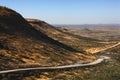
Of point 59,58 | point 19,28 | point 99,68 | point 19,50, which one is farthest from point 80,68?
point 19,28

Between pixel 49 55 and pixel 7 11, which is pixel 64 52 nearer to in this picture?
pixel 49 55

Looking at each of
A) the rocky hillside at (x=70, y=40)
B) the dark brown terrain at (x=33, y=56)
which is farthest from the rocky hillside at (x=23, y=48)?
the rocky hillside at (x=70, y=40)

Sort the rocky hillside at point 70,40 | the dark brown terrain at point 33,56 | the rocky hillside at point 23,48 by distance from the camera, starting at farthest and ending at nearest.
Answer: the rocky hillside at point 70,40 → the rocky hillside at point 23,48 → the dark brown terrain at point 33,56

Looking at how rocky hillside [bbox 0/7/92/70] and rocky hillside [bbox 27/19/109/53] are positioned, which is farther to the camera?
rocky hillside [bbox 27/19/109/53]

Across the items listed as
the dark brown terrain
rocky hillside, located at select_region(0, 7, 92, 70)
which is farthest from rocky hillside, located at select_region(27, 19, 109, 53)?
the dark brown terrain

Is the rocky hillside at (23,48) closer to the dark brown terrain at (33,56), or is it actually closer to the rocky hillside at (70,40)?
the dark brown terrain at (33,56)

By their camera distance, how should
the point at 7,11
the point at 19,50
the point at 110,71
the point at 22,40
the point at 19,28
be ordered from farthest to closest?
the point at 7,11 → the point at 19,28 → the point at 22,40 → the point at 19,50 → the point at 110,71

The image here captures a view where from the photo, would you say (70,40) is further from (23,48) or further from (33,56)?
(33,56)

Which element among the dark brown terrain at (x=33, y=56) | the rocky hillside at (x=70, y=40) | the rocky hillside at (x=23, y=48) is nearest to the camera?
the dark brown terrain at (x=33, y=56)

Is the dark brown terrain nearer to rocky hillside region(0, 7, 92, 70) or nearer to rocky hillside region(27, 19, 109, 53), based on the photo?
rocky hillside region(0, 7, 92, 70)
